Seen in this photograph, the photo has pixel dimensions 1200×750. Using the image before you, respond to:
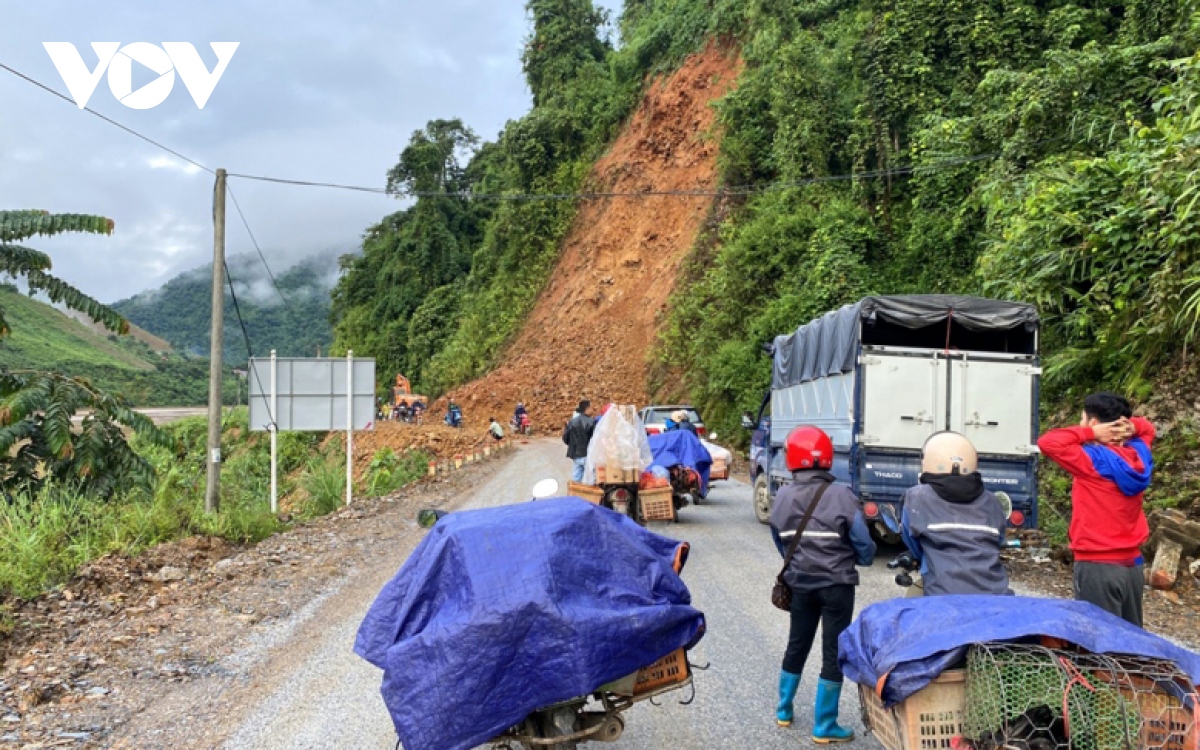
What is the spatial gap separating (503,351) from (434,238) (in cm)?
1675

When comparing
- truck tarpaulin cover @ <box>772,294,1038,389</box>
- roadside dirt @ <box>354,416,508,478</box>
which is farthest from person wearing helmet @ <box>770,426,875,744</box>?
roadside dirt @ <box>354,416,508,478</box>

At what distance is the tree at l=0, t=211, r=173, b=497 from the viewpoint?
13.6m

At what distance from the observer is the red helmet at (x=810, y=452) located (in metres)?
5.20

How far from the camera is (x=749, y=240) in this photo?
3041cm

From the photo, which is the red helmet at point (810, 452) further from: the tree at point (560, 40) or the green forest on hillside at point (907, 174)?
the tree at point (560, 40)

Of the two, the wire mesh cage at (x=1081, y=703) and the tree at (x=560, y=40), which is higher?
the tree at (x=560, y=40)

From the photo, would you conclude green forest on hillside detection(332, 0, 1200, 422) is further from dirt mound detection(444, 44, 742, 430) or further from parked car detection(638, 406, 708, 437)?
parked car detection(638, 406, 708, 437)

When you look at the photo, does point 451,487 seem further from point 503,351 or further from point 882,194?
point 503,351

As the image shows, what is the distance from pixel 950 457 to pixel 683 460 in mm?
9557

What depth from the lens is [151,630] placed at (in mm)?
7965

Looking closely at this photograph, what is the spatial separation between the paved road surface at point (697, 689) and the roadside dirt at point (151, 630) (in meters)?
0.46

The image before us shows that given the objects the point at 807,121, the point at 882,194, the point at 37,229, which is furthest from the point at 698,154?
the point at 37,229

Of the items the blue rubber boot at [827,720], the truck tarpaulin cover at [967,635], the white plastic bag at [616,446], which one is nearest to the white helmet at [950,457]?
the truck tarpaulin cover at [967,635]

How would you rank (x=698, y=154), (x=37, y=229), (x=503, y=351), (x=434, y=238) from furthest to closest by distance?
(x=434, y=238) < (x=503, y=351) < (x=698, y=154) < (x=37, y=229)
